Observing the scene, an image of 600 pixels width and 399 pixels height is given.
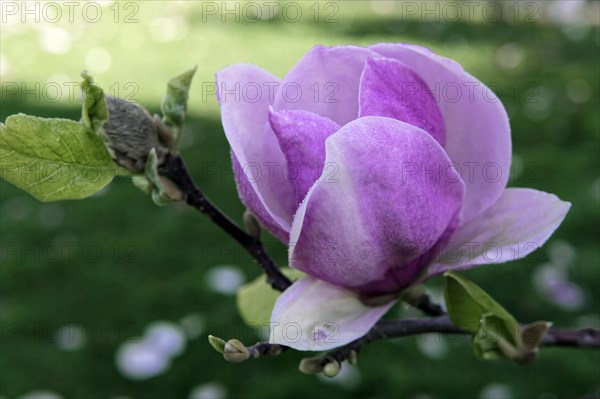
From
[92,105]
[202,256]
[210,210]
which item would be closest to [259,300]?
[210,210]

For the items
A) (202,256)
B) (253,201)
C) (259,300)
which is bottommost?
(202,256)

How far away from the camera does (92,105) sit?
1.35 ft

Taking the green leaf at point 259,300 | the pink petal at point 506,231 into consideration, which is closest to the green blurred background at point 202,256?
the green leaf at point 259,300

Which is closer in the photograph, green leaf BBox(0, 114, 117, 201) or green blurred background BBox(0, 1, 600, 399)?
green leaf BBox(0, 114, 117, 201)

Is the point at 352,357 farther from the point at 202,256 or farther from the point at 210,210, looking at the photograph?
the point at 202,256

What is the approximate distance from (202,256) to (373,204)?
1368 mm

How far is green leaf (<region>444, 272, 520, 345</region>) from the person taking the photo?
1.42 ft

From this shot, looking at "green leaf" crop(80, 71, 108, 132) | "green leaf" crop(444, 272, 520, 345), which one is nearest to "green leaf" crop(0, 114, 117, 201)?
"green leaf" crop(80, 71, 108, 132)

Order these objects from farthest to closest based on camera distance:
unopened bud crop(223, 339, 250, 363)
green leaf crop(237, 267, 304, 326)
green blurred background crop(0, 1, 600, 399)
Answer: green blurred background crop(0, 1, 600, 399)
green leaf crop(237, 267, 304, 326)
unopened bud crop(223, 339, 250, 363)

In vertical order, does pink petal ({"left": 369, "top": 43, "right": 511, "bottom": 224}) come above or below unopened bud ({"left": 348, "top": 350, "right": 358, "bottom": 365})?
above

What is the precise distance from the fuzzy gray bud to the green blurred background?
3.23 feet

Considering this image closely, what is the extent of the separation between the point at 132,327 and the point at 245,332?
238 millimetres

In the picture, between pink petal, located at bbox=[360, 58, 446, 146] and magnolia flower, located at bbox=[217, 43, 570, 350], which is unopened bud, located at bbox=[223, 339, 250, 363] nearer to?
magnolia flower, located at bbox=[217, 43, 570, 350]

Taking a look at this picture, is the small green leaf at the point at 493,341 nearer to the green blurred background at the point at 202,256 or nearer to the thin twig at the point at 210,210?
the thin twig at the point at 210,210
